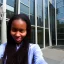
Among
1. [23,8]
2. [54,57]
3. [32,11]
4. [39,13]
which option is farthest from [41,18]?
[54,57]

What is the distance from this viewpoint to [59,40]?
29.1 m

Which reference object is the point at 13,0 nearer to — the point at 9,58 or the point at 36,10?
the point at 36,10

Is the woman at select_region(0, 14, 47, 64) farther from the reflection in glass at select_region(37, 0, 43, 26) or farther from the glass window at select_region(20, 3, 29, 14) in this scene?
the reflection in glass at select_region(37, 0, 43, 26)

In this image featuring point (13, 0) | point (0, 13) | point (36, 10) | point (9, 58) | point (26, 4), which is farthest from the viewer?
point (36, 10)

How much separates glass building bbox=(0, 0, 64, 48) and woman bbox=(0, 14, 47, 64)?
128mm

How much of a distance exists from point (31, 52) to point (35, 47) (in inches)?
1.6

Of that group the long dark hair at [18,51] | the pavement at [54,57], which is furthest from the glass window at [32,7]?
the long dark hair at [18,51]

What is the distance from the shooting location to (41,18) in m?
21.0

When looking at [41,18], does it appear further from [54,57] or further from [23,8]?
[54,57]

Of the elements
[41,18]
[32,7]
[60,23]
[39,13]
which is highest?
[32,7]

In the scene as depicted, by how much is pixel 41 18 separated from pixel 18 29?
19.7 metres

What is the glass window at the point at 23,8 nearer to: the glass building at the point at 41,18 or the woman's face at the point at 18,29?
the glass building at the point at 41,18

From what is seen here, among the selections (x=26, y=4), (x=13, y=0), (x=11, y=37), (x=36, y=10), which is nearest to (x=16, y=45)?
(x=11, y=37)

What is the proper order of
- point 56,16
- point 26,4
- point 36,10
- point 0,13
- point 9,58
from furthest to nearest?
point 56,16
point 36,10
point 26,4
point 0,13
point 9,58
